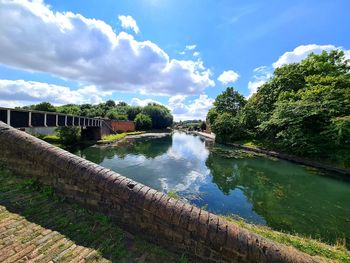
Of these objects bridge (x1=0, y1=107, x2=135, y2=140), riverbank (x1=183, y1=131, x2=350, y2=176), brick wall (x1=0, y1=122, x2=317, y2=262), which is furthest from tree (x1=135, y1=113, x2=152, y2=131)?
brick wall (x1=0, y1=122, x2=317, y2=262)

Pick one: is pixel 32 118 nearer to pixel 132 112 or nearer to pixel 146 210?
pixel 146 210

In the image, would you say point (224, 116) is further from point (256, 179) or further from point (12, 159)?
point (12, 159)

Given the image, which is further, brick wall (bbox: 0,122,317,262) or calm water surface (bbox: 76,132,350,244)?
calm water surface (bbox: 76,132,350,244)

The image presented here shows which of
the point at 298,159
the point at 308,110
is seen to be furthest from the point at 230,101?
the point at 298,159

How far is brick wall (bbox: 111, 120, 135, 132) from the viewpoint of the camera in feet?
167

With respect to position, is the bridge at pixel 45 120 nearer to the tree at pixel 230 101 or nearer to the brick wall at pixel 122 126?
the brick wall at pixel 122 126

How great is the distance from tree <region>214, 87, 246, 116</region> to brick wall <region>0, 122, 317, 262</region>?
50.3 meters

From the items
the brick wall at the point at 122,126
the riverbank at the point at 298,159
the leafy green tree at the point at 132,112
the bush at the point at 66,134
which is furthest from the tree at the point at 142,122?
the riverbank at the point at 298,159

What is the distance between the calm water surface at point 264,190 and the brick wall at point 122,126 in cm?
3149

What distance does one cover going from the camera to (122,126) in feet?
184

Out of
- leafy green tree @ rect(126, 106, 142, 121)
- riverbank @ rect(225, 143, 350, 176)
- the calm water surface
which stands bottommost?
the calm water surface

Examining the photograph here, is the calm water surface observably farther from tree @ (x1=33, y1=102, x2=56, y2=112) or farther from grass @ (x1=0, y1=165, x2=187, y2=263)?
tree @ (x1=33, y1=102, x2=56, y2=112)

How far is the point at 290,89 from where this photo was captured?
31.6 m

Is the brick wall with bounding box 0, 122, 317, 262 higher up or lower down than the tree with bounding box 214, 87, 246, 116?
lower down
